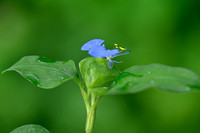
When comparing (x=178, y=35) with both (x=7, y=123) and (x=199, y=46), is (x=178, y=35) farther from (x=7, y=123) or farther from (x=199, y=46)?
(x=7, y=123)

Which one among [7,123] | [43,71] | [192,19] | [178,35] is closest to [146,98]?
[178,35]

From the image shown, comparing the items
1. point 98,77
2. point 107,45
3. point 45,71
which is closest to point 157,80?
point 98,77

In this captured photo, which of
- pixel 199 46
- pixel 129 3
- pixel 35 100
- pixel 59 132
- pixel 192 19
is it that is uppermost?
pixel 129 3

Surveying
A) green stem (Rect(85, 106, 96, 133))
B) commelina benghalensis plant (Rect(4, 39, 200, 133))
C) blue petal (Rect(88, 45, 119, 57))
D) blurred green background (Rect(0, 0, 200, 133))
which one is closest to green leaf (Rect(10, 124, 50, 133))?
commelina benghalensis plant (Rect(4, 39, 200, 133))

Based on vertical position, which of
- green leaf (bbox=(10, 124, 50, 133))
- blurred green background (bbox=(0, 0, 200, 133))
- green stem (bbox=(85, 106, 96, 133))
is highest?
green stem (bbox=(85, 106, 96, 133))

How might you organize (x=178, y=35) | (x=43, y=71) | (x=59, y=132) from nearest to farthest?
(x=43, y=71), (x=59, y=132), (x=178, y=35)

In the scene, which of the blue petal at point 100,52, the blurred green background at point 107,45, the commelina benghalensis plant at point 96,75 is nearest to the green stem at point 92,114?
the commelina benghalensis plant at point 96,75

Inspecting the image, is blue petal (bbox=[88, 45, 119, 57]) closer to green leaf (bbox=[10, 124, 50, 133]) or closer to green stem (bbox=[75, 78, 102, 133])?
green stem (bbox=[75, 78, 102, 133])
